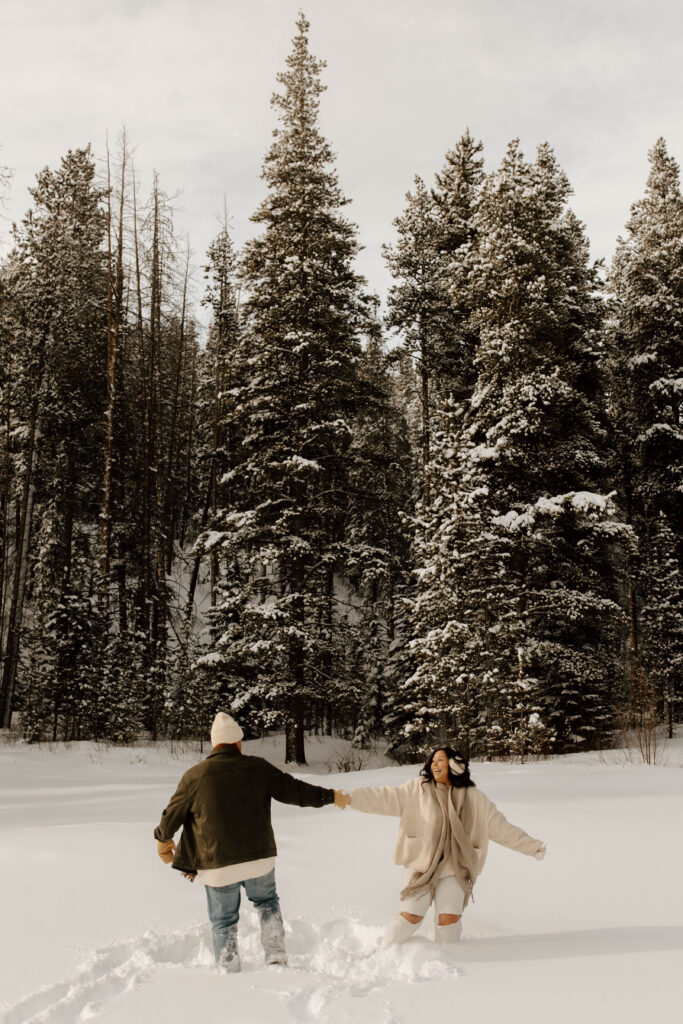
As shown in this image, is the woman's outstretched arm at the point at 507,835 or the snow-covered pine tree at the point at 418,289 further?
the snow-covered pine tree at the point at 418,289

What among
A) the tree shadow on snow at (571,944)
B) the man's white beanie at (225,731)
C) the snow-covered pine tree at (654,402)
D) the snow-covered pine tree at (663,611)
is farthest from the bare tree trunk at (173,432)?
the tree shadow on snow at (571,944)

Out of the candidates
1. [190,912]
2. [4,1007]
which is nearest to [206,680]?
[190,912]

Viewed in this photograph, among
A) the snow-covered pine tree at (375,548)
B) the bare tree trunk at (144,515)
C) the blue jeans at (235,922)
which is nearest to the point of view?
the blue jeans at (235,922)

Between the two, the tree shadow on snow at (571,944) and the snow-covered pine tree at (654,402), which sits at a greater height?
the snow-covered pine tree at (654,402)

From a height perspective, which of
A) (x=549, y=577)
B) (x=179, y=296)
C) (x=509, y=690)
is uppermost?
(x=179, y=296)

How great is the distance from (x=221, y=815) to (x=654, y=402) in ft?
70.2

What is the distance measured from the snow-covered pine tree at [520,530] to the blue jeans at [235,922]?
996 centimetres

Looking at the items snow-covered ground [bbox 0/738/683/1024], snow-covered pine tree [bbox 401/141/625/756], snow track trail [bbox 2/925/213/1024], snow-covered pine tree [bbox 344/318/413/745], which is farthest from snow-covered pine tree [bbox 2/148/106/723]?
snow track trail [bbox 2/925/213/1024]

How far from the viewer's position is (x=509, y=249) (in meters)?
18.1

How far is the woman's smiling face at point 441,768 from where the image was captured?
4.76 metres

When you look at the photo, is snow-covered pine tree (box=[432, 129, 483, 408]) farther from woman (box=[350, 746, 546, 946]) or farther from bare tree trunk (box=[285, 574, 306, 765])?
woman (box=[350, 746, 546, 946])

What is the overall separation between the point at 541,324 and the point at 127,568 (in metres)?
16.6

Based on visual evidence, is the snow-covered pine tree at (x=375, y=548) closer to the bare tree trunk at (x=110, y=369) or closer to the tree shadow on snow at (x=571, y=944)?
the bare tree trunk at (x=110, y=369)

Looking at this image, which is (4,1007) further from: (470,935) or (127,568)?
(127,568)
